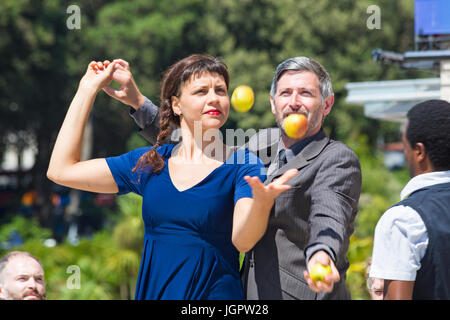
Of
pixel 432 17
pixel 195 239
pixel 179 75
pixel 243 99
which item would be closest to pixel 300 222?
pixel 195 239

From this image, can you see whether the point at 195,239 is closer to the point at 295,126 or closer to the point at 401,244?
the point at 295,126

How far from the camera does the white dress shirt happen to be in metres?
2.18

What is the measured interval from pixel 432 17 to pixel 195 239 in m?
4.98

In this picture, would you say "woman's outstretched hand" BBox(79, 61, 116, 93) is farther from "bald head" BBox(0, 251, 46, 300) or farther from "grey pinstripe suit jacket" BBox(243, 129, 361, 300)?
"bald head" BBox(0, 251, 46, 300)

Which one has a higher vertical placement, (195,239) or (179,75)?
(179,75)

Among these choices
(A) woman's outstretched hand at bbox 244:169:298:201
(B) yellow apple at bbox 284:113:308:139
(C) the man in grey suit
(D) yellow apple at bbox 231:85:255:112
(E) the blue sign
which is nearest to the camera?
(A) woman's outstretched hand at bbox 244:169:298:201

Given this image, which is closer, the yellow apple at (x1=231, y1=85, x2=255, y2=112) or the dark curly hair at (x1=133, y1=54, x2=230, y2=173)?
the dark curly hair at (x1=133, y1=54, x2=230, y2=173)

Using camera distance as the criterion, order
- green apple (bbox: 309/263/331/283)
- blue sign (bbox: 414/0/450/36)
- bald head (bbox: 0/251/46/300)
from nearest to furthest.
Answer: green apple (bbox: 309/263/331/283)
bald head (bbox: 0/251/46/300)
blue sign (bbox: 414/0/450/36)

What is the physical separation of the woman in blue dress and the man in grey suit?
4.9 inches

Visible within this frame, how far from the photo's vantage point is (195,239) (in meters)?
2.52

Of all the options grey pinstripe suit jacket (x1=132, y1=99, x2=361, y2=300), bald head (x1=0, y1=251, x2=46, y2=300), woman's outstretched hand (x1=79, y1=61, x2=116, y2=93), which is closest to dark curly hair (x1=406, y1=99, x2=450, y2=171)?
grey pinstripe suit jacket (x1=132, y1=99, x2=361, y2=300)

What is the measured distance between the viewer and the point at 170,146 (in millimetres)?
2836

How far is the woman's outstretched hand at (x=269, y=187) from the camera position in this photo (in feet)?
7.37
